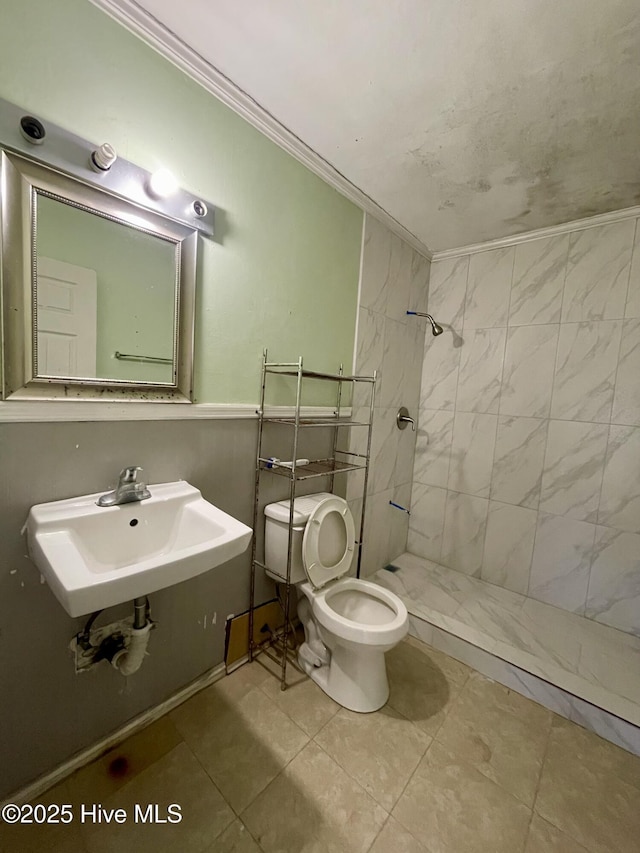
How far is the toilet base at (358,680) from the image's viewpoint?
134cm

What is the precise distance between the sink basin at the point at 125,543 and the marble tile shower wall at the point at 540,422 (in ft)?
5.78

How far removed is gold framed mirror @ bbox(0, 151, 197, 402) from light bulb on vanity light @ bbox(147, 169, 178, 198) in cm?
6

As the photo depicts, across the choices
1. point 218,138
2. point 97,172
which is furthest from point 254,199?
point 97,172

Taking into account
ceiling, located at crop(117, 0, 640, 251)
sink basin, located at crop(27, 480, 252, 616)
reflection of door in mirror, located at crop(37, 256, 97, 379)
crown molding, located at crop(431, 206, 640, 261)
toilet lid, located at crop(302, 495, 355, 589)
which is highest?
ceiling, located at crop(117, 0, 640, 251)

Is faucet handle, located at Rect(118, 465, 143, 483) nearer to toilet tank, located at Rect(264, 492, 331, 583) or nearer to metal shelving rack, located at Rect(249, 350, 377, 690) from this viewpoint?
metal shelving rack, located at Rect(249, 350, 377, 690)

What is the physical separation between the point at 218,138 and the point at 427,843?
234 cm

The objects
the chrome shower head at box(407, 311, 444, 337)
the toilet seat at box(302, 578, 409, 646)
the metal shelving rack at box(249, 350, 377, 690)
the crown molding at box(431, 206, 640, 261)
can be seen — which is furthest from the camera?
the chrome shower head at box(407, 311, 444, 337)

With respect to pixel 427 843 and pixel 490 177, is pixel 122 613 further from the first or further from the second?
pixel 490 177

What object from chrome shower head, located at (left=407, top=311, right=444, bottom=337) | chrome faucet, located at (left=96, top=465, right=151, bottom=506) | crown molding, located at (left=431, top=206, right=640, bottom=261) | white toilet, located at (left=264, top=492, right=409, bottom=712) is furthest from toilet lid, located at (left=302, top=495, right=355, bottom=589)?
crown molding, located at (left=431, top=206, right=640, bottom=261)

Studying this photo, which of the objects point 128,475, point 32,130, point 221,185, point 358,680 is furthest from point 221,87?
point 358,680

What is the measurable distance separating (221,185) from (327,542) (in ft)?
4.96

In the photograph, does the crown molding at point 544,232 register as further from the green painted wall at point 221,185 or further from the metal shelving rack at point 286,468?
the metal shelving rack at point 286,468

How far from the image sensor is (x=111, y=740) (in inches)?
45.3

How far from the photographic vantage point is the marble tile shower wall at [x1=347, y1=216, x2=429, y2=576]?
1.90 meters
